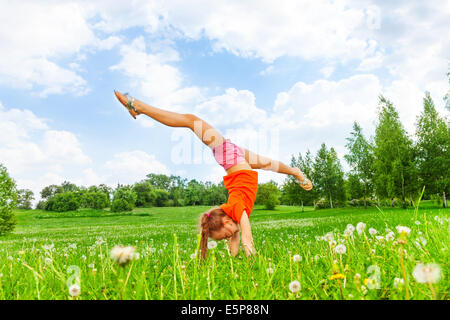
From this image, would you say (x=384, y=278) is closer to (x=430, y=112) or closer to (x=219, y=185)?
(x=430, y=112)

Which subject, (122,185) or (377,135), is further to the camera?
(122,185)

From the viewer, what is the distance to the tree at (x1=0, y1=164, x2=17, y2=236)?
21.0 meters

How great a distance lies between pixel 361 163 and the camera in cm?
4075

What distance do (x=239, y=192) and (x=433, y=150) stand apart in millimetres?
34190

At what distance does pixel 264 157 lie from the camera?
4961mm

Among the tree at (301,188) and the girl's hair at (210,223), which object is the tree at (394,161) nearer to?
the tree at (301,188)

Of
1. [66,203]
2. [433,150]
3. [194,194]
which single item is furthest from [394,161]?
[66,203]

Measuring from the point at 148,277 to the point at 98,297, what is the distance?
0.57 metres

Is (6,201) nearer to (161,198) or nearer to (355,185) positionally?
(355,185)

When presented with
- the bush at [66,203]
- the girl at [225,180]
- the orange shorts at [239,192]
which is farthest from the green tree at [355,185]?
the bush at [66,203]

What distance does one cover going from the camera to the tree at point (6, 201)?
68.8ft

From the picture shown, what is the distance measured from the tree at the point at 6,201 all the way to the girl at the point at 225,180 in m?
22.7

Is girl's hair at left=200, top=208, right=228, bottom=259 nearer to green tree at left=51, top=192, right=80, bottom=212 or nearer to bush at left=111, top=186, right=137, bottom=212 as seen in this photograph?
bush at left=111, top=186, right=137, bottom=212
